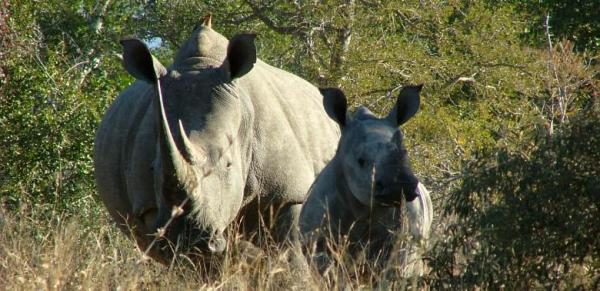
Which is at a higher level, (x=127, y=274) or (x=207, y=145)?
(x=207, y=145)

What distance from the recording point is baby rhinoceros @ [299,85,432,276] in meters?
7.44


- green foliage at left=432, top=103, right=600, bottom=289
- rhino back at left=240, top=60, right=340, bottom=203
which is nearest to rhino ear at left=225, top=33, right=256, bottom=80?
rhino back at left=240, top=60, right=340, bottom=203

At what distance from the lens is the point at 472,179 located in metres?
6.80

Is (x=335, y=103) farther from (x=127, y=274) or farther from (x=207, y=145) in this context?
(x=127, y=274)

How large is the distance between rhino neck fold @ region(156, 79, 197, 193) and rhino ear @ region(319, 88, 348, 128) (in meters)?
1.48

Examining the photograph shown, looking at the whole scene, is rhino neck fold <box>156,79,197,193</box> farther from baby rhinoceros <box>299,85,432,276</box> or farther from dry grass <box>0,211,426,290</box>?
baby rhinoceros <box>299,85,432,276</box>

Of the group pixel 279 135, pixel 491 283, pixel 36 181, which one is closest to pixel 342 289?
pixel 491 283

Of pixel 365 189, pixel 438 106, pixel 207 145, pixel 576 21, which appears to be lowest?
pixel 438 106

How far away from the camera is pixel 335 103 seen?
27.1ft

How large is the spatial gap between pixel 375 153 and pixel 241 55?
3.52ft

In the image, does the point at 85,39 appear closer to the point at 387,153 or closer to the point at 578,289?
the point at 387,153

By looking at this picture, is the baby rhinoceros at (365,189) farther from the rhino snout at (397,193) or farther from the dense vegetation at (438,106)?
the dense vegetation at (438,106)

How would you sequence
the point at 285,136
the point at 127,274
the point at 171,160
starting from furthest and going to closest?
1. the point at 285,136
2. the point at 171,160
3. the point at 127,274

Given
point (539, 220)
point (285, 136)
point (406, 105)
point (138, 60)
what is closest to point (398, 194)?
point (539, 220)
